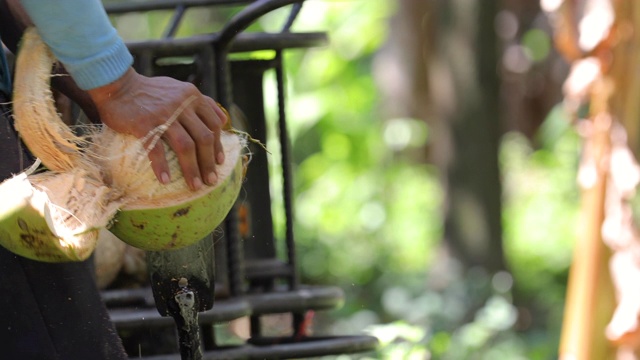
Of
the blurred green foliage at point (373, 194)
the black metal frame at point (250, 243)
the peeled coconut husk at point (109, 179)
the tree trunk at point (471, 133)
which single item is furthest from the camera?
the blurred green foliage at point (373, 194)

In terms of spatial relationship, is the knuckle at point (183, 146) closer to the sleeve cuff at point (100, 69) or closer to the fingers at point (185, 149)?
the fingers at point (185, 149)

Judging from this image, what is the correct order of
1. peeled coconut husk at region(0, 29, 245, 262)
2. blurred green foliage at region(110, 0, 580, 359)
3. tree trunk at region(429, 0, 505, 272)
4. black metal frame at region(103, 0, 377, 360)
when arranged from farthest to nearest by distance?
blurred green foliage at region(110, 0, 580, 359) → tree trunk at region(429, 0, 505, 272) → black metal frame at region(103, 0, 377, 360) → peeled coconut husk at region(0, 29, 245, 262)

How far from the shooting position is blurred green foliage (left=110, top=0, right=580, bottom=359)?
8.16 metres

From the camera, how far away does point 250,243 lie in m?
3.28

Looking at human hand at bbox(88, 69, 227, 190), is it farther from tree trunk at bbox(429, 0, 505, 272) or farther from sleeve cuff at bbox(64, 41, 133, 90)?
tree trunk at bbox(429, 0, 505, 272)

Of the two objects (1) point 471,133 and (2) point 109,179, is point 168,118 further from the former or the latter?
(1) point 471,133

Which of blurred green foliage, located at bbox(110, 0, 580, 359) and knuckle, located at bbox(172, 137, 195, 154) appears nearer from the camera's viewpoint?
knuckle, located at bbox(172, 137, 195, 154)

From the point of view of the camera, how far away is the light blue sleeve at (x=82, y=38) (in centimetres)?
179

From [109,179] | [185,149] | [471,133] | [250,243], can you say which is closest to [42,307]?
[109,179]

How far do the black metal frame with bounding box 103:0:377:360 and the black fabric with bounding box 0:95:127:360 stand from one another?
0.70m

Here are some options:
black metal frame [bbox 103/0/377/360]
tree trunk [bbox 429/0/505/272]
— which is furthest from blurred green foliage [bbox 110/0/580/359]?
black metal frame [bbox 103/0/377/360]

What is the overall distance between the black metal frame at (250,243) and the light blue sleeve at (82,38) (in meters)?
0.71

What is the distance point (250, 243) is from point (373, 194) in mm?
7268

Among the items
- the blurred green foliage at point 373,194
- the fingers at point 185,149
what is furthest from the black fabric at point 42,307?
the blurred green foliage at point 373,194
